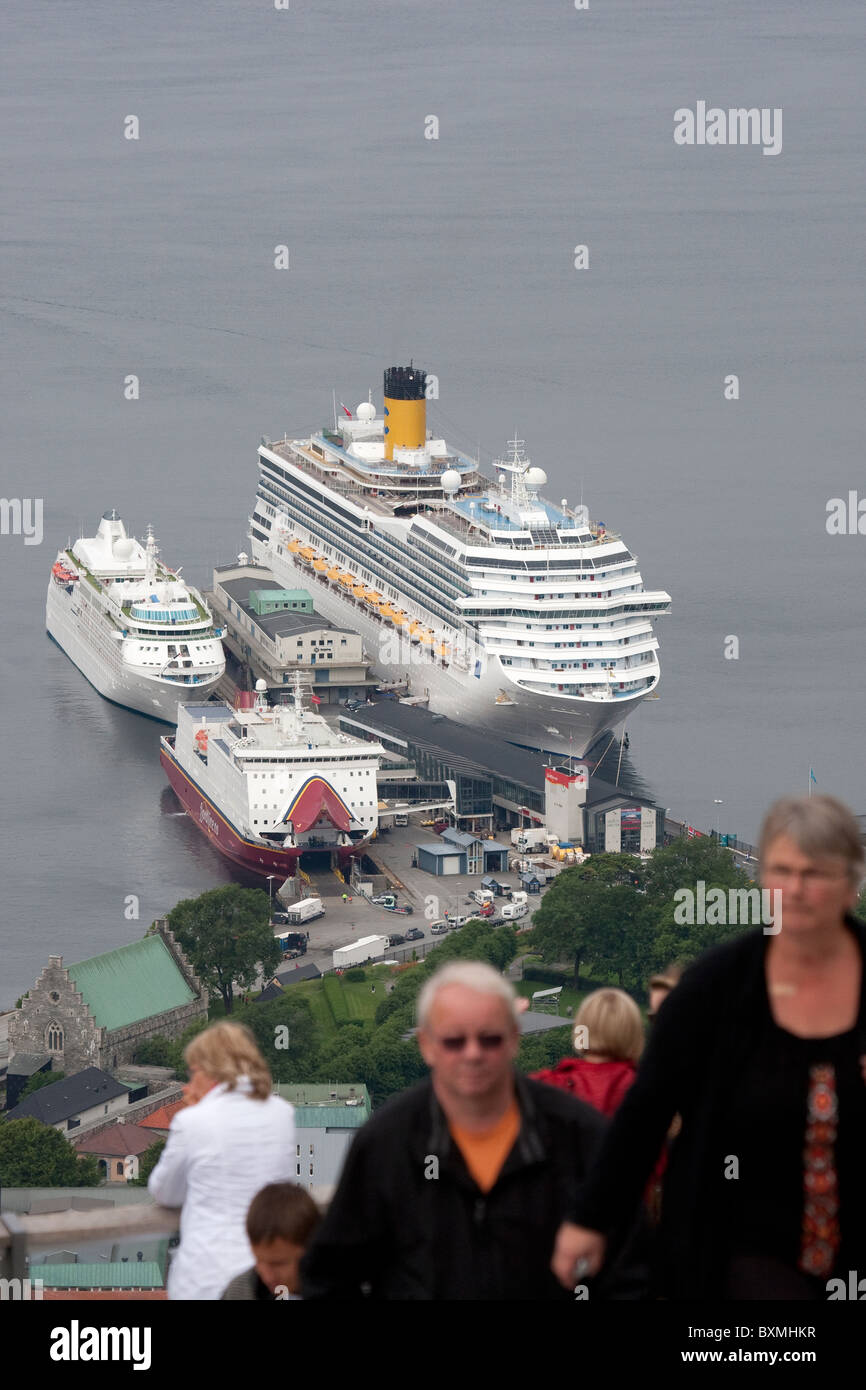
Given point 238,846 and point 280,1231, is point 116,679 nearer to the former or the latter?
point 238,846

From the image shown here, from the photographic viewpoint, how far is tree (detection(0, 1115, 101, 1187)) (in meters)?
35.2

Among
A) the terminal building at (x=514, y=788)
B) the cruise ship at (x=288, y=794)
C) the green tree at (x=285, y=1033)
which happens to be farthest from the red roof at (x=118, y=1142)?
the terminal building at (x=514, y=788)

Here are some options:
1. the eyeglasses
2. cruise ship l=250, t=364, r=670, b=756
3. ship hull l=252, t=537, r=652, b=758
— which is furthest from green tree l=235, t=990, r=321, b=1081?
the eyeglasses

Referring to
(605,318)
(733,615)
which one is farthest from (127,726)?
(605,318)

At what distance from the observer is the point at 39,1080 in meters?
41.0

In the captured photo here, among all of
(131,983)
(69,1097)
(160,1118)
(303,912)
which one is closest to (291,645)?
(303,912)

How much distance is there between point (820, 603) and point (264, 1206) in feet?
207

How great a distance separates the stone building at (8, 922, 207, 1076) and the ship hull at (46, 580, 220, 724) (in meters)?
16.7

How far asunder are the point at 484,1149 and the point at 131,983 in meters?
36.0

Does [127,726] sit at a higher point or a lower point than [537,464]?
lower

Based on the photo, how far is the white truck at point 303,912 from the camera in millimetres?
48750

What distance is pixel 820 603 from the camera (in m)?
70.7
